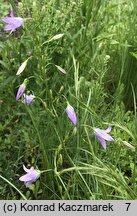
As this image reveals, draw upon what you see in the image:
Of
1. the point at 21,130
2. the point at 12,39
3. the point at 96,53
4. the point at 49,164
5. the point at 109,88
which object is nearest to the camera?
the point at 49,164

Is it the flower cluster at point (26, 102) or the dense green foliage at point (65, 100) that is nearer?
the flower cluster at point (26, 102)

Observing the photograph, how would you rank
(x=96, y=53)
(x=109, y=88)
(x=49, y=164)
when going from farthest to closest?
(x=109, y=88) < (x=96, y=53) < (x=49, y=164)

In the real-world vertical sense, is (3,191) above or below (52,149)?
below

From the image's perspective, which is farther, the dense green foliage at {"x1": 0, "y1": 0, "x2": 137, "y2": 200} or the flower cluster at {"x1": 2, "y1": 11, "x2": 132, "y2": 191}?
the dense green foliage at {"x1": 0, "y1": 0, "x2": 137, "y2": 200}

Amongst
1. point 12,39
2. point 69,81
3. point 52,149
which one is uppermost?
point 12,39

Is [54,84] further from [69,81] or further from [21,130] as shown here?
[21,130]

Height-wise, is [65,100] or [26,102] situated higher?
[26,102]

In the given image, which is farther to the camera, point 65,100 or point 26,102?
point 65,100

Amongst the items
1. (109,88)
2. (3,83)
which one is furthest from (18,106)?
(109,88)
